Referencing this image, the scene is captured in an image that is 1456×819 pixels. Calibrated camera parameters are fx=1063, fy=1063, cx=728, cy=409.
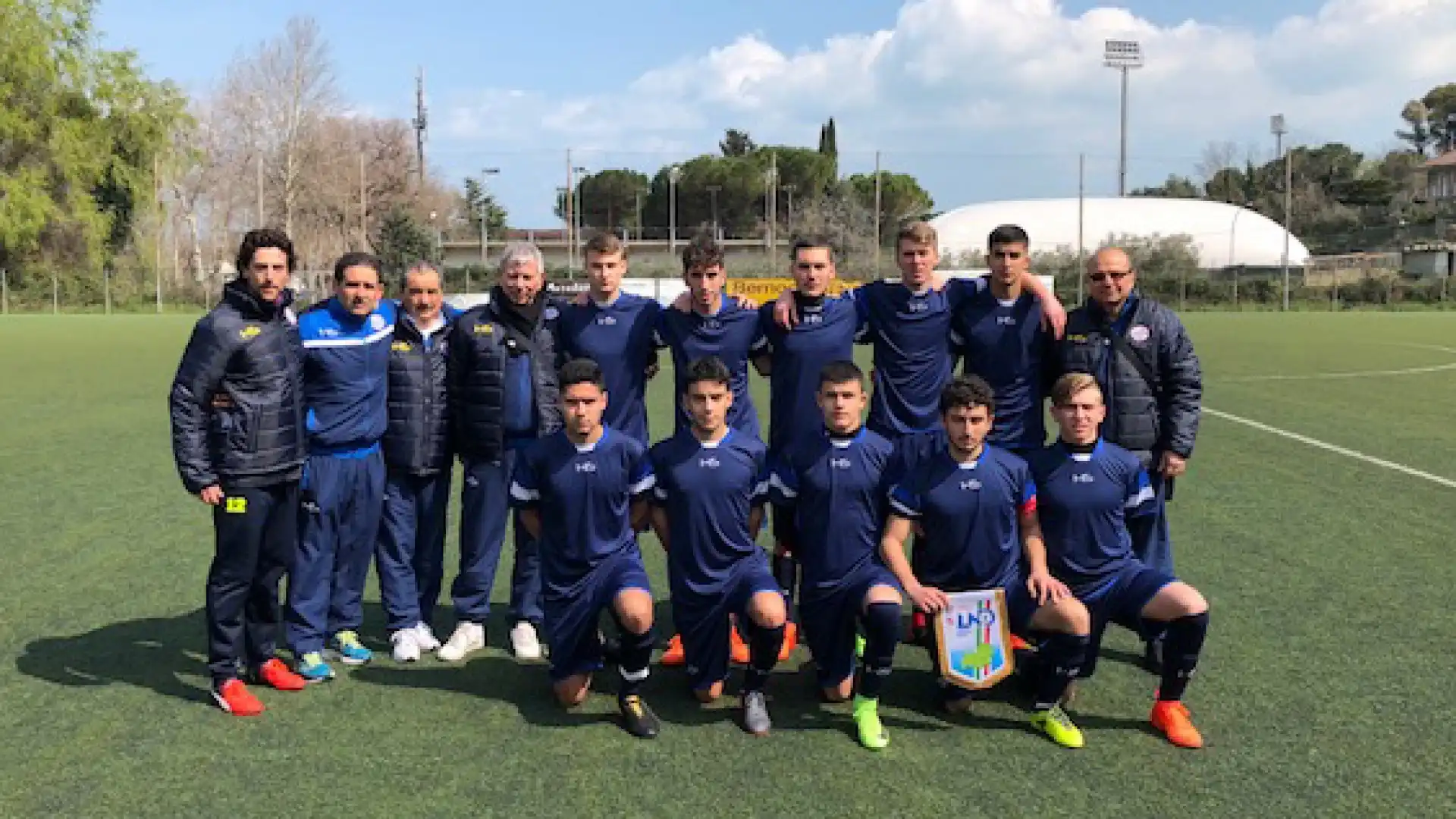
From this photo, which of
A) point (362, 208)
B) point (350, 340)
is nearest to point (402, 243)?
point (362, 208)

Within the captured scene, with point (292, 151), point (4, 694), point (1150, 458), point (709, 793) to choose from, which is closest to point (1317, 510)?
point (1150, 458)

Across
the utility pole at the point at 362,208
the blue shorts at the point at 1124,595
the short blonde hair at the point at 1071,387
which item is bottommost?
the blue shorts at the point at 1124,595

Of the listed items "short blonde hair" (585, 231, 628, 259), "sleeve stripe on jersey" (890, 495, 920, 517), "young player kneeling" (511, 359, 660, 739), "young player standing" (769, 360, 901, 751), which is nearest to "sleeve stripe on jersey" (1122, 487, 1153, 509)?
"sleeve stripe on jersey" (890, 495, 920, 517)

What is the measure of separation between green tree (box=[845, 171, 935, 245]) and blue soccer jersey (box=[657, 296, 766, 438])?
211ft

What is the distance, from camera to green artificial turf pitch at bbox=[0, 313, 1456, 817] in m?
3.25

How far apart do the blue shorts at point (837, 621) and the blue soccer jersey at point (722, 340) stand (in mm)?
1001

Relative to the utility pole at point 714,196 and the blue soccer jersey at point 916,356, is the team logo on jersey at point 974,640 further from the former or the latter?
the utility pole at point 714,196

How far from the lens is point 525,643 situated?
4.61 metres

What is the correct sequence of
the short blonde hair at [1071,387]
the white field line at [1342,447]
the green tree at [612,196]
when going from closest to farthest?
the short blonde hair at [1071,387] < the white field line at [1342,447] < the green tree at [612,196]

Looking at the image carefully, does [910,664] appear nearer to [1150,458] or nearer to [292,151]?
[1150,458]

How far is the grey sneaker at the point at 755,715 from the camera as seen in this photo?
12.3ft

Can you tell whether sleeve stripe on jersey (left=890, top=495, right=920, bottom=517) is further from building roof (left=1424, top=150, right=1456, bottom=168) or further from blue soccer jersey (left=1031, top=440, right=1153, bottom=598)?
building roof (left=1424, top=150, right=1456, bottom=168)

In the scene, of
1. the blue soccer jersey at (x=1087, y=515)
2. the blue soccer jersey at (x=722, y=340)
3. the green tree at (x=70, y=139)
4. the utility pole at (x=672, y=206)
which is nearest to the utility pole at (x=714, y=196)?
the utility pole at (x=672, y=206)

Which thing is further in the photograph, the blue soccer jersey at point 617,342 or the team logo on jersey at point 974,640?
the blue soccer jersey at point 617,342
